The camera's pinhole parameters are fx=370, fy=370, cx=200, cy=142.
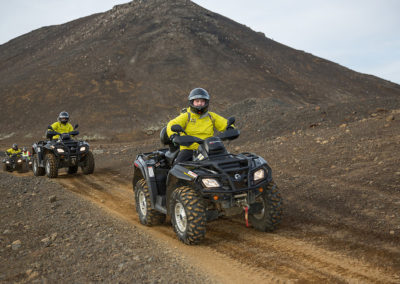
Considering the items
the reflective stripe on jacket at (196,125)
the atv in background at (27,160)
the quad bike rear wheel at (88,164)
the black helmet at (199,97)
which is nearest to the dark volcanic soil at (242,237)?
the reflective stripe on jacket at (196,125)

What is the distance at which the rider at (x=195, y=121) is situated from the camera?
6.42 metres

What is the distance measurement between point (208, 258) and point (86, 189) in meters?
7.51

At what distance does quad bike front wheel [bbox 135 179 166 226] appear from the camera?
6.75 m

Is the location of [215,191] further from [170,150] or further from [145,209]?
[145,209]

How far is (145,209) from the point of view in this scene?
6.92 meters

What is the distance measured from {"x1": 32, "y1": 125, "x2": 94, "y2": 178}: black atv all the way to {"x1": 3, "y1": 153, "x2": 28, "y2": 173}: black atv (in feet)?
12.3

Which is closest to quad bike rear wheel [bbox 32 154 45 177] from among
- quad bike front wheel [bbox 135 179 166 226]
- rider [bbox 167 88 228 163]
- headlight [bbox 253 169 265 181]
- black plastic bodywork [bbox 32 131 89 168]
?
black plastic bodywork [bbox 32 131 89 168]

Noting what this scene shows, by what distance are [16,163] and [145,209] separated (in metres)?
13.5

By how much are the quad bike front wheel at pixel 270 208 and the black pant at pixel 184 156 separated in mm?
1373

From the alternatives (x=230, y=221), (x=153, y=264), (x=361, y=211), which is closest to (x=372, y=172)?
(x=361, y=211)

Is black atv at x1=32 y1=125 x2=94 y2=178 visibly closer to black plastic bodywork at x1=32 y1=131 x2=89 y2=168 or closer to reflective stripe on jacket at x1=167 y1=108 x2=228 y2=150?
black plastic bodywork at x1=32 y1=131 x2=89 y2=168

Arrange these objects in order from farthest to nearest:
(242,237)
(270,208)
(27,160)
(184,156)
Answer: (27,160) < (184,156) < (242,237) < (270,208)

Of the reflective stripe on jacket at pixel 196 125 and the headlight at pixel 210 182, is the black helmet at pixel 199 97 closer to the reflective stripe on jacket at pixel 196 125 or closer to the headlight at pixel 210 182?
the reflective stripe on jacket at pixel 196 125

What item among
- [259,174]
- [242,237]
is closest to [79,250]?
[242,237]
